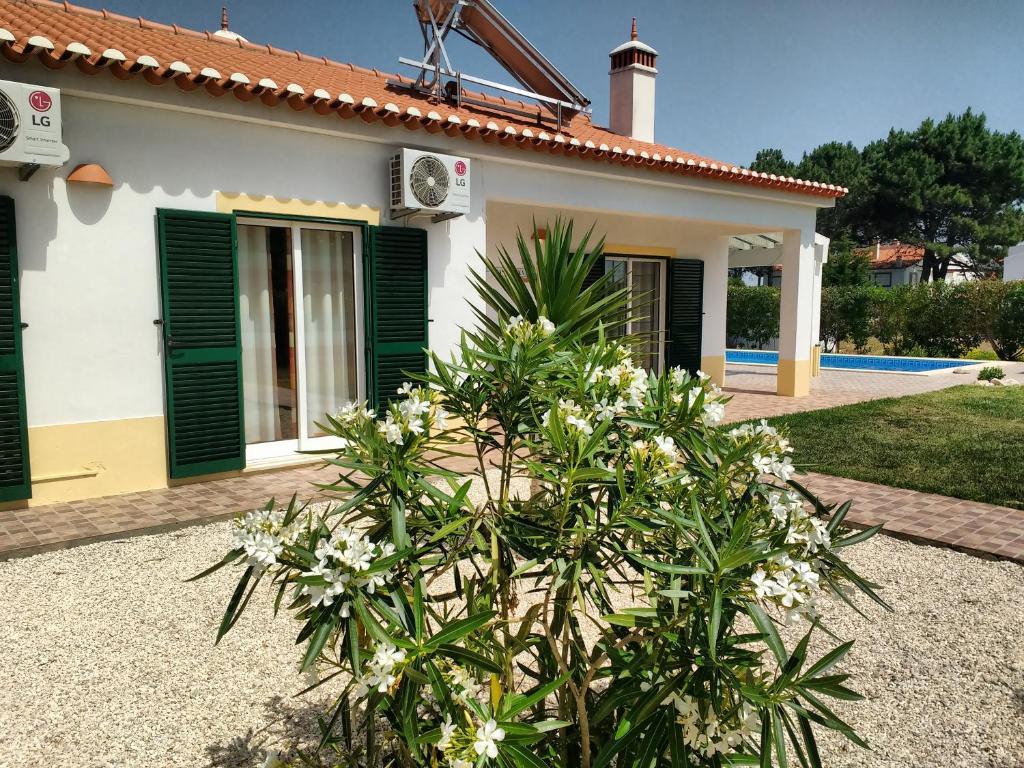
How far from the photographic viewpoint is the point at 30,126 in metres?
5.59

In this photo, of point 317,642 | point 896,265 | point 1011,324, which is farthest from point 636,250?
point 896,265

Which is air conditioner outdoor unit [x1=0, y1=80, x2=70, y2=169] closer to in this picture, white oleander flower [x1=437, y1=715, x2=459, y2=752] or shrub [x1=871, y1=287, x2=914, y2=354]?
white oleander flower [x1=437, y1=715, x2=459, y2=752]

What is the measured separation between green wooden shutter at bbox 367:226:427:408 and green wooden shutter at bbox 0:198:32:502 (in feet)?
10.7

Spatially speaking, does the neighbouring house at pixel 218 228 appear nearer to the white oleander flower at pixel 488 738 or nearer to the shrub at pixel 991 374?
the white oleander flower at pixel 488 738

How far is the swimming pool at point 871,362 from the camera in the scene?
66.4 feet

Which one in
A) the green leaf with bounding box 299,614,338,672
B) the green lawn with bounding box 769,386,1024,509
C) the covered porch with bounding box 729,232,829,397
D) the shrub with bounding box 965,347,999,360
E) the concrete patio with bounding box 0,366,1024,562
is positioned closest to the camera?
the green leaf with bounding box 299,614,338,672

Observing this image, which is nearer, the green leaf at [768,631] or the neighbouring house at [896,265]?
the green leaf at [768,631]

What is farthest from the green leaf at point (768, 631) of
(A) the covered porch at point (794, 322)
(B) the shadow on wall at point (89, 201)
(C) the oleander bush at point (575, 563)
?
(A) the covered porch at point (794, 322)

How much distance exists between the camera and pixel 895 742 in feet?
9.75

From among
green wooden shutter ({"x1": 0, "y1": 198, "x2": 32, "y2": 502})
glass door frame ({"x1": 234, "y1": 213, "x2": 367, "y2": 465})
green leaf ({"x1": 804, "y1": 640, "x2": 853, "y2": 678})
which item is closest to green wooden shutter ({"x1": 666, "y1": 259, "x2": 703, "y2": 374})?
glass door frame ({"x1": 234, "y1": 213, "x2": 367, "y2": 465})

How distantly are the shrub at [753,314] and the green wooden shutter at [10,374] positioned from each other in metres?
25.2

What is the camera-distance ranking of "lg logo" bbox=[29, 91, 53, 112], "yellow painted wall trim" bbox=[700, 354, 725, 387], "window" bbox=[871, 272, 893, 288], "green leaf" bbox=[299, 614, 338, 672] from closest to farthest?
"green leaf" bbox=[299, 614, 338, 672] → "lg logo" bbox=[29, 91, 53, 112] → "yellow painted wall trim" bbox=[700, 354, 725, 387] → "window" bbox=[871, 272, 893, 288]

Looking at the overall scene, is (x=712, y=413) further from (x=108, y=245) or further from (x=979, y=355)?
(x=979, y=355)

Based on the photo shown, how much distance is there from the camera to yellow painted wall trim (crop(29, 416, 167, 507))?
20.5ft
